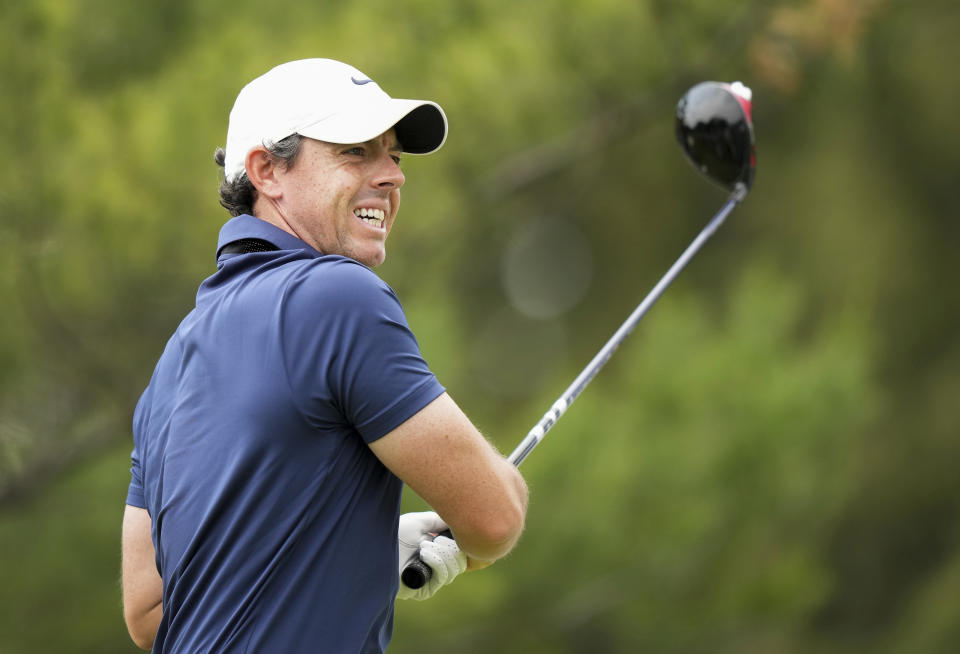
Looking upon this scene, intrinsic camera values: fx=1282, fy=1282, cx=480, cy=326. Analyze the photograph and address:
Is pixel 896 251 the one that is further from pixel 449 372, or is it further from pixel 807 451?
pixel 449 372

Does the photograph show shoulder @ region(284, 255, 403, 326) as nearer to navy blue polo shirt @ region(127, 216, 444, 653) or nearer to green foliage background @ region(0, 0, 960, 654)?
navy blue polo shirt @ region(127, 216, 444, 653)

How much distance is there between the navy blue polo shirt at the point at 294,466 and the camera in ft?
5.10

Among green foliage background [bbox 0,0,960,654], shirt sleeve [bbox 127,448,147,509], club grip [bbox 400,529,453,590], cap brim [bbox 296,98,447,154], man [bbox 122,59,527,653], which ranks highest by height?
cap brim [bbox 296,98,447,154]

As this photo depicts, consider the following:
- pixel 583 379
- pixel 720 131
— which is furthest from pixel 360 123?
pixel 720 131

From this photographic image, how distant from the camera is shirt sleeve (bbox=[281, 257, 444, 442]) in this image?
60.9 inches

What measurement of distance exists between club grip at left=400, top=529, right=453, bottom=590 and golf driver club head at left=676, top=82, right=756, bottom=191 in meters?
1.50

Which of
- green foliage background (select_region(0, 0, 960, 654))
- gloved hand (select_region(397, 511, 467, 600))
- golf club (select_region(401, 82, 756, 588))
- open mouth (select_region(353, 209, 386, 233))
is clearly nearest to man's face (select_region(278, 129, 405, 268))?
open mouth (select_region(353, 209, 386, 233))

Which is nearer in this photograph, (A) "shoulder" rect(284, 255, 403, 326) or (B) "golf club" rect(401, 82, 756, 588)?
(A) "shoulder" rect(284, 255, 403, 326)

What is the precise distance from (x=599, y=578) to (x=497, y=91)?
98.8 inches

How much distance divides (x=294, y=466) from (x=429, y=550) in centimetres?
37

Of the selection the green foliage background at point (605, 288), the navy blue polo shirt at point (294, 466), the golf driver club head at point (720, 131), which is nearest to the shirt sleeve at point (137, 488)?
the navy blue polo shirt at point (294, 466)

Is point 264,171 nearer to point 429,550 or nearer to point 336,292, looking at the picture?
point 336,292

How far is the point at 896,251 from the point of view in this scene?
30.1 feet

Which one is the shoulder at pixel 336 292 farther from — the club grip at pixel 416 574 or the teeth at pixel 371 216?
the club grip at pixel 416 574
